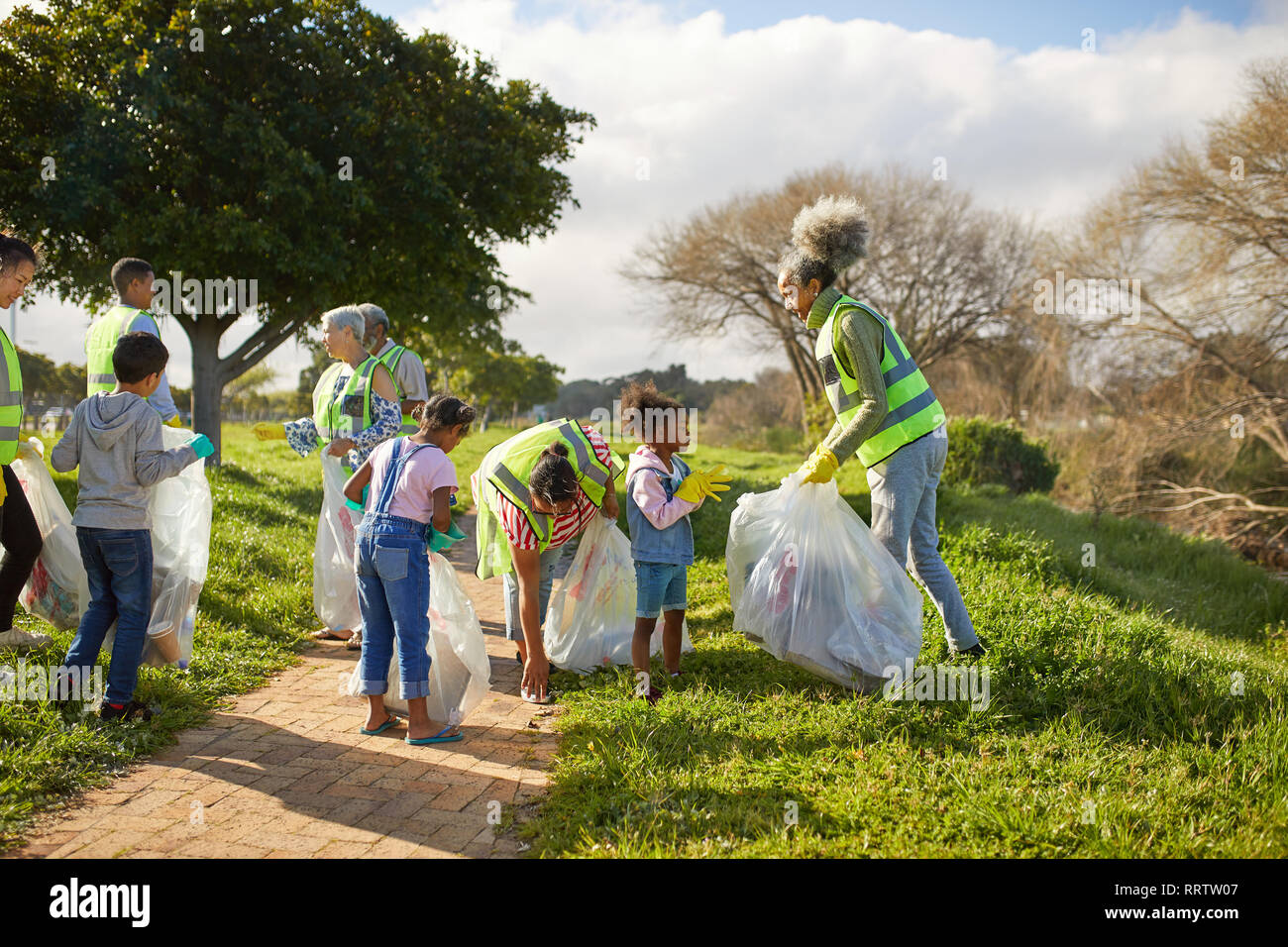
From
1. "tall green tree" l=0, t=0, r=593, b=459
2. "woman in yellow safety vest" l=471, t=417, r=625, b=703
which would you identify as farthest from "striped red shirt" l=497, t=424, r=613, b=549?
"tall green tree" l=0, t=0, r=593, b=459

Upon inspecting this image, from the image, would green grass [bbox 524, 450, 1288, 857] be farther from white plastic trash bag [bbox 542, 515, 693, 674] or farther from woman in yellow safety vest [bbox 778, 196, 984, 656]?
woman in yellow safety vest [bbox 778, 196, 984, 656]

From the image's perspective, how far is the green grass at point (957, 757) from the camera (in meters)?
2.93

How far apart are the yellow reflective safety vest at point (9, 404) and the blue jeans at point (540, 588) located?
7.45 ft

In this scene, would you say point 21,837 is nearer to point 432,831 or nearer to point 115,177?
point 432,831

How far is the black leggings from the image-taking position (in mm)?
4123

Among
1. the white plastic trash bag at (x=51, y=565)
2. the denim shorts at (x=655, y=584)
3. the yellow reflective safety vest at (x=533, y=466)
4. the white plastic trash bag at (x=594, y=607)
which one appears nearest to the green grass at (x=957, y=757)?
the white plastic trash bag at (x=594, y=607)

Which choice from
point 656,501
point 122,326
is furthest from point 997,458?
point 122,326

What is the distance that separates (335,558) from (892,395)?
3.26 meters

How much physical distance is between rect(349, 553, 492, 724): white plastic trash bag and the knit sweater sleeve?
1.81m

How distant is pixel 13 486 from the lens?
13.5ft

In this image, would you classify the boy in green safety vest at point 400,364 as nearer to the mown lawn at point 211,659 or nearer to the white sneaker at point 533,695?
the mown lawn at point 211,659

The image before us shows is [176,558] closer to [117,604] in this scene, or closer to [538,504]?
[117,604]
